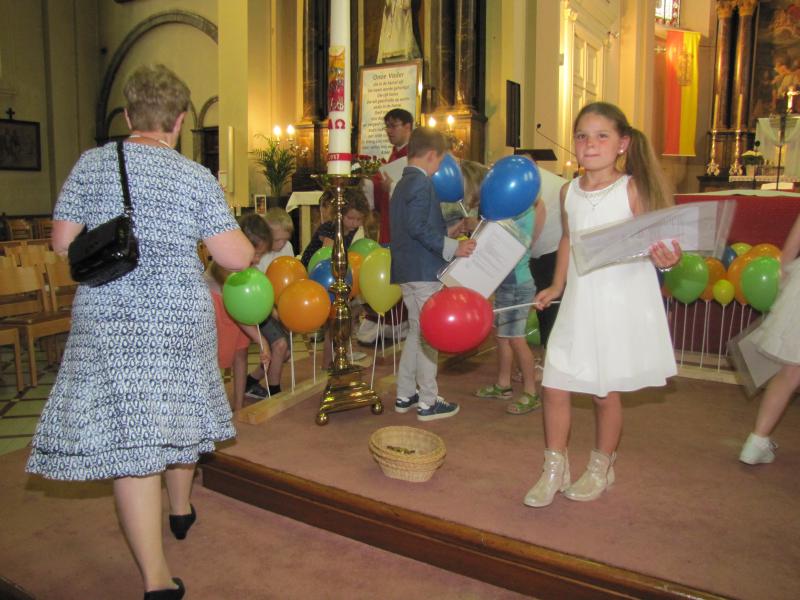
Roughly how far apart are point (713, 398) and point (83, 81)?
Result: 1441 centimetres

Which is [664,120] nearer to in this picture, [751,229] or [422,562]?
[751,229]

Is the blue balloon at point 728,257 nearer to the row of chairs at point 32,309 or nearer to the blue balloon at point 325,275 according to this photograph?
the blue balloon at point 325,275

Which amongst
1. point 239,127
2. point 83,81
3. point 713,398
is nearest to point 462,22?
point 239,127

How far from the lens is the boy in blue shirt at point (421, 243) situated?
307 centimetres

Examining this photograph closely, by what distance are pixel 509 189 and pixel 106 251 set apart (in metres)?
1.69

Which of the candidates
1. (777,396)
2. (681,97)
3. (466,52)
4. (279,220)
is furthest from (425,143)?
(681,97)

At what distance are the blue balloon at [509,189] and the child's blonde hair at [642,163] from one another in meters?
0.58

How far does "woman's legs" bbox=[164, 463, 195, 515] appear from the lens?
2.38 m

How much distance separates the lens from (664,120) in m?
16.1

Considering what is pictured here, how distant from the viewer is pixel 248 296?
3.01m

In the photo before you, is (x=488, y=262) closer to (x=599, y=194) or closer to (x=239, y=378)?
(x=599, y=194)

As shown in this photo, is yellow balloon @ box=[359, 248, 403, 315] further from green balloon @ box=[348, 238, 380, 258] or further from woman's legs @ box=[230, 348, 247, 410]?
woman's legs @ box=[230, 348, 247, 410]

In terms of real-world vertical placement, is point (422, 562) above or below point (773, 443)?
below

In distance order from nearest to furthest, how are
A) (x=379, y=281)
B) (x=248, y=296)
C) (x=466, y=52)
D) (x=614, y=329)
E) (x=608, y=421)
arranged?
(x=614, y=329) < (x=608, y=421) < (x=248, y=296) < (x=379, y=281) < (x=466, y=52)
